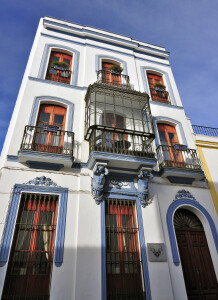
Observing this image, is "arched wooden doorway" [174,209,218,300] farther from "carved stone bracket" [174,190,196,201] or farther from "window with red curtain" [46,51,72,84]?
"window with red curtain" [46,51,72,84]

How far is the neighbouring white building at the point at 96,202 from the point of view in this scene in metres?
5.25

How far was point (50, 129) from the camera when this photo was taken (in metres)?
7.01

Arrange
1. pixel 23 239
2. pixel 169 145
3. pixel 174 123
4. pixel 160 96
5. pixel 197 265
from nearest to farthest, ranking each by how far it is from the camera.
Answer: pixel 23 239, pixel 197 265, pixel 169 145, pixel 174 123, pixel 160 96

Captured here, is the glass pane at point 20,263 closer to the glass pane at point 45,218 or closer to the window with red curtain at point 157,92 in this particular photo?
the glass pane at point 45,218

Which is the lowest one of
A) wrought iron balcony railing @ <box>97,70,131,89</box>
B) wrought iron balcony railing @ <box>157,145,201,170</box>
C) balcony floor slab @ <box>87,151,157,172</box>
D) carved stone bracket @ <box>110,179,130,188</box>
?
carved stone bracket @ <box>110,179,130,188</box>

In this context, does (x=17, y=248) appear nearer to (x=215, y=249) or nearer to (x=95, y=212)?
(x=95, y=212)

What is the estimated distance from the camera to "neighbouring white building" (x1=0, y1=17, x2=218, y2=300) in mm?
5250

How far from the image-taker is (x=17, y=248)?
17.4 feet

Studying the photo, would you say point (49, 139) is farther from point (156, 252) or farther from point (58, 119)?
point (156, 252)

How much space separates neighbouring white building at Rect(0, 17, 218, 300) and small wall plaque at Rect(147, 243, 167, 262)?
26 millimetres

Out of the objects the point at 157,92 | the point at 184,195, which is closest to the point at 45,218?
the point at 184,195

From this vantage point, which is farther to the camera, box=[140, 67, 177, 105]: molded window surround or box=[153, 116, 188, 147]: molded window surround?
box=[140, 67, 177, 105]: molded window surround

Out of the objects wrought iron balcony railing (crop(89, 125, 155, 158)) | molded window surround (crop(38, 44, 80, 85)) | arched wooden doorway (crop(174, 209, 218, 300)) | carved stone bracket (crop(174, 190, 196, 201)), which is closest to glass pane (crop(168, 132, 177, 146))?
wrought iron balcony railing (crop(89, 125, 155, 158))

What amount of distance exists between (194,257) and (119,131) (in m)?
4.66
